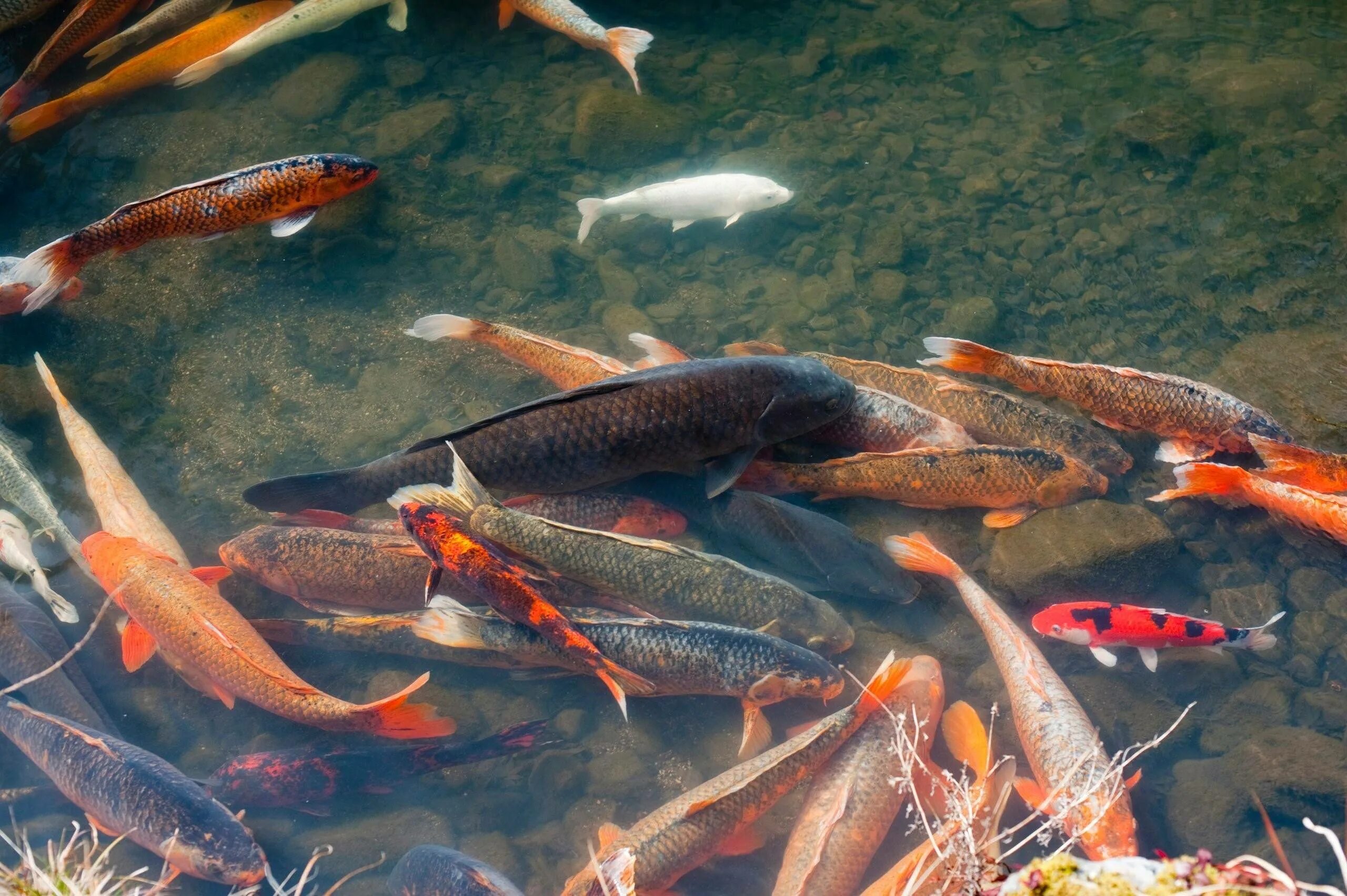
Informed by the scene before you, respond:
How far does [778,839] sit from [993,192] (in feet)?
15.9

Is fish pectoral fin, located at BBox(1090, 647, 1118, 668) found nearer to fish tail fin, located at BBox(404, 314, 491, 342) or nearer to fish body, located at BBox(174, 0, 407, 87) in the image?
fish tail fin, located at BBox(404, 314, 491, 342)

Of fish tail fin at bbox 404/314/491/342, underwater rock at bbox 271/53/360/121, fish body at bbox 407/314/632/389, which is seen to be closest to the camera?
fish body at bbox 407/314/632/389

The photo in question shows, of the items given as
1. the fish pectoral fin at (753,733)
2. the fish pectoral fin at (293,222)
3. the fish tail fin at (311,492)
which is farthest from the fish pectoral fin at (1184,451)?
the fish pectoral fin at (293,222)

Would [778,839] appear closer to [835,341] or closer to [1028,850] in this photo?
[1028,850]

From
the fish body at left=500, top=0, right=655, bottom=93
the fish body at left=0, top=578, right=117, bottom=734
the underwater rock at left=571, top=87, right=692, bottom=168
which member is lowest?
the fish body at left=0, top=578, right=117, bottom=734

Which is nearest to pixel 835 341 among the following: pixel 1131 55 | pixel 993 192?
pixel 993 192

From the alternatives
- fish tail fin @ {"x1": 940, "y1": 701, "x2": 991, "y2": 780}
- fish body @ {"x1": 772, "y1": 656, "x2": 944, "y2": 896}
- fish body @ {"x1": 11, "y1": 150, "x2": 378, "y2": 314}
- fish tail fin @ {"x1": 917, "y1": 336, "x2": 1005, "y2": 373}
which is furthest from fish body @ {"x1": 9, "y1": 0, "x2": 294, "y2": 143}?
fish tail fin @ {"x1": 940, "y1": 701, "x2": 991, "y2": 780}

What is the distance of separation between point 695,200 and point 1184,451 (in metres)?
3.49

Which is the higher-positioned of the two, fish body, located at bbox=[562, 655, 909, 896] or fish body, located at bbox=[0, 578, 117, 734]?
fish body, located at bbox=[0, 578, 117, 734]

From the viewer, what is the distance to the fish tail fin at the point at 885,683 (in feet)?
12.7

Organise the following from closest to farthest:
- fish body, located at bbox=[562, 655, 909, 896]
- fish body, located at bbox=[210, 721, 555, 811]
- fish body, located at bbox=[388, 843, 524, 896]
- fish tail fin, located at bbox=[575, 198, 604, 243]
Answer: fish body, located at bbox=[388, 843, 524, 896], fish body, located at bbox=[562, 655, 909, 896], fish body, located at bbox=[210, 721, 555, 811], fish tail fin, located at bbox=[575, 198, 604, 243]

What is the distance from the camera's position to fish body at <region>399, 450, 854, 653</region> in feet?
13.3

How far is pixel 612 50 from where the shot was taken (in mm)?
6473

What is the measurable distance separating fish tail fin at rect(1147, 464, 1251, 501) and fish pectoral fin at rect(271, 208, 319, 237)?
5.52m
